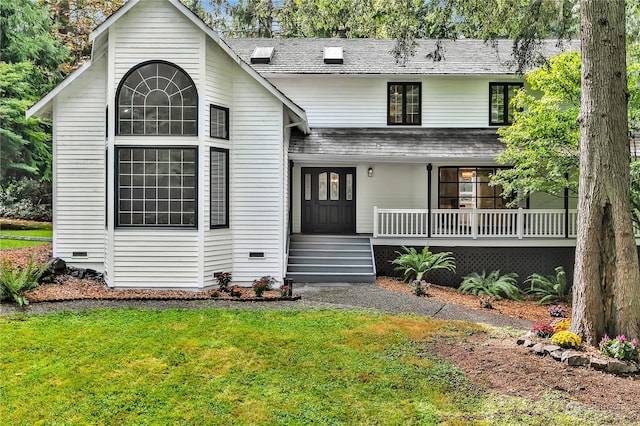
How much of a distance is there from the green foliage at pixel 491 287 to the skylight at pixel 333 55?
25.9ft

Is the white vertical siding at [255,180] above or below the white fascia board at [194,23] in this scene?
below

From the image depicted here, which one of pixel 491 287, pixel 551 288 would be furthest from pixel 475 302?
pixel 551 288

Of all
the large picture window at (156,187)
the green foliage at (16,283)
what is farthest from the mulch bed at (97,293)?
the large picture window at (156,187)

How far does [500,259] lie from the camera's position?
12.7m

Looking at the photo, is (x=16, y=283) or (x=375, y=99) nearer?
(x=16, y=283)

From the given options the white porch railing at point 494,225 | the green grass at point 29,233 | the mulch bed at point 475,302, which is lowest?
the mulch bed at point 475,302

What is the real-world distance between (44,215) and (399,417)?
19.8 m

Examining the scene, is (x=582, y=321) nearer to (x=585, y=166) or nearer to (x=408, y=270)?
(x=585, y=166)

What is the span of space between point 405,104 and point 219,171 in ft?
22.9

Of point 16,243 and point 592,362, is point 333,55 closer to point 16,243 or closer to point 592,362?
point 16,243

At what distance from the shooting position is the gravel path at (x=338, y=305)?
777cm

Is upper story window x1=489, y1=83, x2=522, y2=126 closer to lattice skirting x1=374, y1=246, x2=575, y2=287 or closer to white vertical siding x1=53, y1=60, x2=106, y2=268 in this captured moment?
lattice skirting x1=374, y1=246, x2=575, y2=287

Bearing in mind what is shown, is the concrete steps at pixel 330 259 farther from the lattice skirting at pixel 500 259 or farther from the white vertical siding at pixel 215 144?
the white vertical siding at pixel 215 144

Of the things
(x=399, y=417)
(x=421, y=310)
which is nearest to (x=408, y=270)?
(x=421, y=310)
